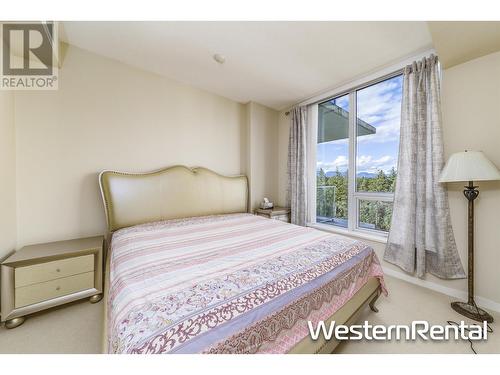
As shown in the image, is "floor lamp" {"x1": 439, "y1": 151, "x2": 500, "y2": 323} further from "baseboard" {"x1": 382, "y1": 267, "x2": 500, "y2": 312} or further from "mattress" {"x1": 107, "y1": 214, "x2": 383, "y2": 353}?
"mattress" {"x1": 107, "y1": 214, "x2": 383, "y2": 353}

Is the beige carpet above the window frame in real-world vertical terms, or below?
below

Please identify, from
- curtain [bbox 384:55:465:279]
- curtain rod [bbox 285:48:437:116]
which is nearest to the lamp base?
curtain [bbox 384:55:465:279]

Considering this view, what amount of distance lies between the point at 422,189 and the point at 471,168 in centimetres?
48

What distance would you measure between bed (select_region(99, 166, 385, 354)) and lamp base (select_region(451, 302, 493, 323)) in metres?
0.77

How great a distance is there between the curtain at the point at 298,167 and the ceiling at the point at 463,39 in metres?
1.77

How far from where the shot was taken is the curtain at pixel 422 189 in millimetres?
1912

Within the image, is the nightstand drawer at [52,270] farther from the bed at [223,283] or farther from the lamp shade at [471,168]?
the lamp shade at [471,168]

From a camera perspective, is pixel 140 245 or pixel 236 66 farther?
pixel 236 66

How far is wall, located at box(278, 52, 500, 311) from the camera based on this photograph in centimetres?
171

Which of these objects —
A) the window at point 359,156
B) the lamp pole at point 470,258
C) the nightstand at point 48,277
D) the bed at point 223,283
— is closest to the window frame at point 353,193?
the window at point 359,156

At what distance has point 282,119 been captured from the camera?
3.81 metres

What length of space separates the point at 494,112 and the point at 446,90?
441mm
